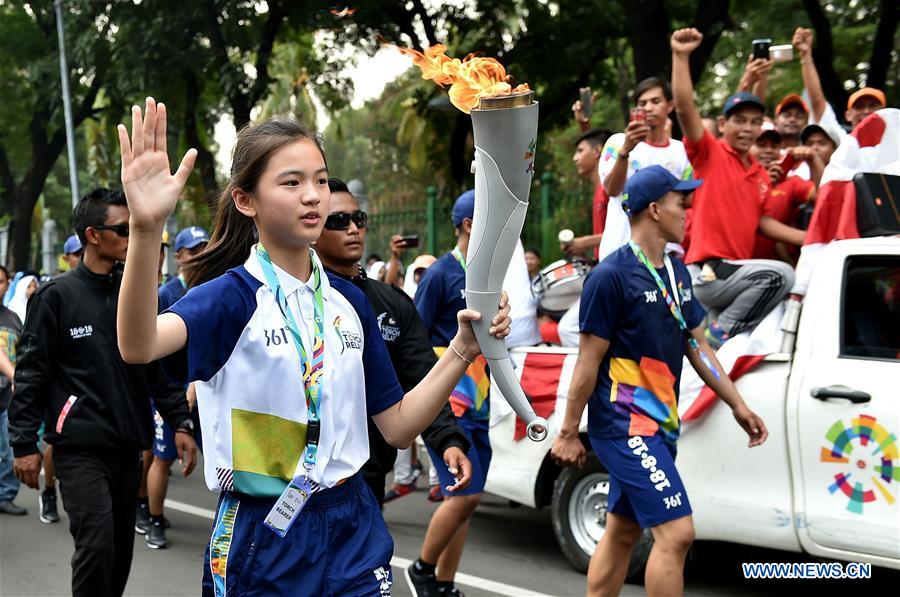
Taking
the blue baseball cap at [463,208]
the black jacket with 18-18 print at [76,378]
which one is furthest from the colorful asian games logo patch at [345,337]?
the blue baseball cap at [463,208]

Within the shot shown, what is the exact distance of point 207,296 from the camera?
107 inches

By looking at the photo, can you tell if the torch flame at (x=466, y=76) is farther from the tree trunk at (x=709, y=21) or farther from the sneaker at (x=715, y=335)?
the tree trunk at (x=709, y=21)

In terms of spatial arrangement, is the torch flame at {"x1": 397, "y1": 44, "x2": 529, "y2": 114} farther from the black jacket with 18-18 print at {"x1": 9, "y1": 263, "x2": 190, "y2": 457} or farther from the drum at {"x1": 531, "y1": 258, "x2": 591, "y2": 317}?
the drum at {"x1": 531, "y1": 258, "x2": 591, "y2": 317}

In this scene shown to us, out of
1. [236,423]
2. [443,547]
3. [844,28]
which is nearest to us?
[236,423]

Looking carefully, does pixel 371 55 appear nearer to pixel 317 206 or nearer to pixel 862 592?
pixel 862 592

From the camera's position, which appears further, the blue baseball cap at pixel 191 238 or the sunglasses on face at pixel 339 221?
the blue baseball cap at pixel 191 238

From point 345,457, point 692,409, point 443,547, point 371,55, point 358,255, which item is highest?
point 371,55

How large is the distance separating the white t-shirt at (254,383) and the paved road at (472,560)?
3593 mm

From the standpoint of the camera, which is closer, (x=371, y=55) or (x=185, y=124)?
(x=371, y=55)

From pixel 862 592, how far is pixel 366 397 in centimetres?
420

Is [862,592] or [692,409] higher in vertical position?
[692,409]

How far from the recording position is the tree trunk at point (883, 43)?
12828mm

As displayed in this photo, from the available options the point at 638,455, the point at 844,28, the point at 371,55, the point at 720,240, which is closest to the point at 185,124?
the point at 371,55

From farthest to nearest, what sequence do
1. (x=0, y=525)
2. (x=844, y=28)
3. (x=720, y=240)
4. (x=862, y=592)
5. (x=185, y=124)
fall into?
(x=185, y=124)
(x=844, y=28)
(x=0, y=525)
(x=720, y=240)
(x=862, y=592)
